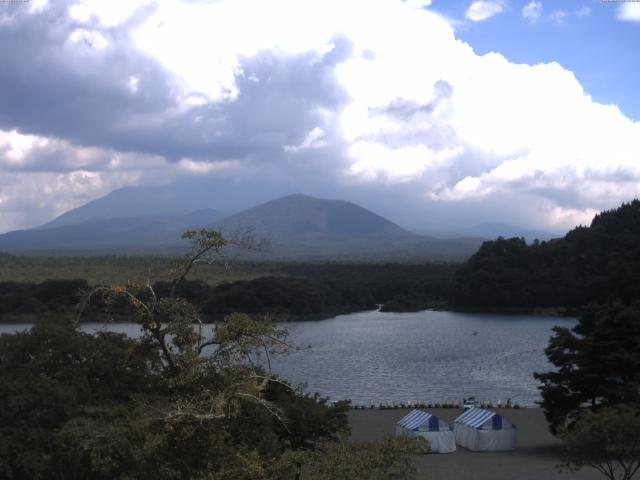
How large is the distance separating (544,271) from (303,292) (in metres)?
19.0

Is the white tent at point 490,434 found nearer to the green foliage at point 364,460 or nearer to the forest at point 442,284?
the green foliage at point 364,460

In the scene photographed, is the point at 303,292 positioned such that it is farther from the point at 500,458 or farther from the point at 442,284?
the point at 500,458

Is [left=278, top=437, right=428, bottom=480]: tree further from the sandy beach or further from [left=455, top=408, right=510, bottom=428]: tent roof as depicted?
[left=455, top=408, right=510, bottom=428]: tent roof

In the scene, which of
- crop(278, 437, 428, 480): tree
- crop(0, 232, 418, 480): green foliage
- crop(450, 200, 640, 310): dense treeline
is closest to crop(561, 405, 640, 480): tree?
crop(0, 232, 418, 480): green foliage

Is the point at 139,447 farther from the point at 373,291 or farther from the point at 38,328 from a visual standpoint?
the point at 373,291

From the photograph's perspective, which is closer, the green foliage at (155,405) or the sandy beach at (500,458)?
the green foliage at (155,405)

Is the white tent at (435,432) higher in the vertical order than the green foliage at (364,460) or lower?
lower

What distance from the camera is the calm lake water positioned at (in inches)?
1121

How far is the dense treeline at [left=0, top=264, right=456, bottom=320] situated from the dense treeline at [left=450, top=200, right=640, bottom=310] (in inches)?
171

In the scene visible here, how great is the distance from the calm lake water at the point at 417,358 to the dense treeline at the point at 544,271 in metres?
4.75

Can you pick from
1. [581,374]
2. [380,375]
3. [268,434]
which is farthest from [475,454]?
[380,375]

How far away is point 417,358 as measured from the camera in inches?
1446

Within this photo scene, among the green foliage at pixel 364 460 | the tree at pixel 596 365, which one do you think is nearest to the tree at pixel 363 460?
the green foliage at pixel 364 460

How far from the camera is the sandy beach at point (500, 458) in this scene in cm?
1476
